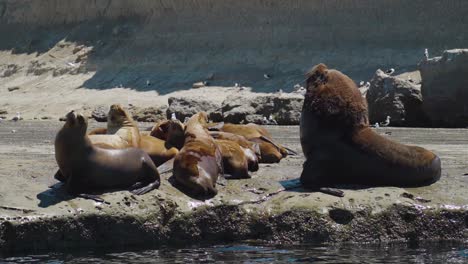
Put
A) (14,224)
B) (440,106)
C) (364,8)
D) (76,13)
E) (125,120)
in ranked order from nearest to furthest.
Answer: (14,224) → (125,120) → (440,106) → (364,8) → (76,13)

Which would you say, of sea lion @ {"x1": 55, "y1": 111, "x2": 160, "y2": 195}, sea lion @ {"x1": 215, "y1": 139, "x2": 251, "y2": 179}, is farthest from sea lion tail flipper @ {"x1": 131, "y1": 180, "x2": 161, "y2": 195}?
sea lion @ {"x1": 215, "y1": 139, "x2": 251, "y2": 179}

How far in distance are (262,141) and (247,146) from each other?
622mm

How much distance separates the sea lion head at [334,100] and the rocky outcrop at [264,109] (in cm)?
1079

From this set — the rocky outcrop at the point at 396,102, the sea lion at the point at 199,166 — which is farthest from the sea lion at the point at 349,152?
the rocky outcrop at the point at 396,102

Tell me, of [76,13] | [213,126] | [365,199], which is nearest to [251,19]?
[76,13]

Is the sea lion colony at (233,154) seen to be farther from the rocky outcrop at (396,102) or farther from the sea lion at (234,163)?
the rocky outcrop at (396,102)

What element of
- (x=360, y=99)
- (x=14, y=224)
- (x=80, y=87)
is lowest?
(x=80, y=87)

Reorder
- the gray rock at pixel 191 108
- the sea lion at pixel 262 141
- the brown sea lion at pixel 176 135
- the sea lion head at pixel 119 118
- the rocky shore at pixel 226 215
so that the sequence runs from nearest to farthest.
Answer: the rocky shore at pixel 226 215, the brown sea lion at pixel 176 135, the sea lion head at pixel 119 118, the sea lion at pixel 262 141, the gray rock at pixel 191 108

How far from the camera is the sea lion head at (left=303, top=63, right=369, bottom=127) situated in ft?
31.6

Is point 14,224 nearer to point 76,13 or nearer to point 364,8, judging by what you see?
point 364,8

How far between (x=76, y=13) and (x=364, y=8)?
12.9m

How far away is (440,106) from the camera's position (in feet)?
65.2

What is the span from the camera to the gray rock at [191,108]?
21828 mm

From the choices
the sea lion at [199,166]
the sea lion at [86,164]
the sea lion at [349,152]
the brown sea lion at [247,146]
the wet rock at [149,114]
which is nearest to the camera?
the sea lion at [86,164]
